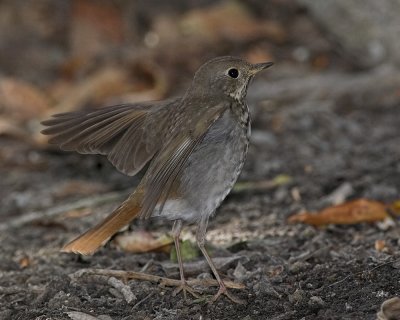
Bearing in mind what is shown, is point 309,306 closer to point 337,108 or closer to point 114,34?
point 337,108

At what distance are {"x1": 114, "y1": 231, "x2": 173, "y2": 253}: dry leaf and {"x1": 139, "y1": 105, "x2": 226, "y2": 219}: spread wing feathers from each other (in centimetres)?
63

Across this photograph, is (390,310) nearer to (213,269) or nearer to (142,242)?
(213,269)

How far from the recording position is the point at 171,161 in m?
4.22

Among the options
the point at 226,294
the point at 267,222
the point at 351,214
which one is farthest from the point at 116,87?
the point at 226,294

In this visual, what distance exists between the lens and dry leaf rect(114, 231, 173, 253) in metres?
4.95

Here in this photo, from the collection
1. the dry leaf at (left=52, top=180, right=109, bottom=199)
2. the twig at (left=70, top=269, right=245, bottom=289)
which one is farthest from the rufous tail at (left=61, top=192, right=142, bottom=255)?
the dry leaf at (left=52, top=180, right=109, bottom=199)

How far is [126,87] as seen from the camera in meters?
7.82

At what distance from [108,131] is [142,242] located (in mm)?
670

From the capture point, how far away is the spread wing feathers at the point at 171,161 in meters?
4.12

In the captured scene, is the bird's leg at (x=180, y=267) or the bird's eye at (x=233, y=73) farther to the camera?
the bird's eye at (x=233, y=73)

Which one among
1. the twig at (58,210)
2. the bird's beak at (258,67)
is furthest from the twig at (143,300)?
the twig at (58,210)

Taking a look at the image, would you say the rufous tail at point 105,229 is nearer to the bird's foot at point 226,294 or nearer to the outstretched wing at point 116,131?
the outstretched wing at point 116,131

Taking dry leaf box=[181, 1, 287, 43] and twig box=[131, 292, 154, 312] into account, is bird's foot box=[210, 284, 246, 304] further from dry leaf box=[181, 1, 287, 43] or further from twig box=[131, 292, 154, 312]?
dry leaf box=[181, 1, 287, 43]

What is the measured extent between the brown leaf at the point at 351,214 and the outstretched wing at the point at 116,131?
3.60 ft
